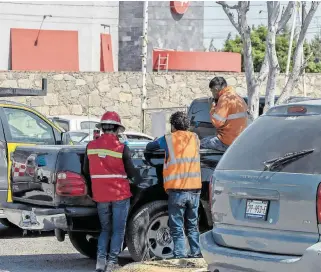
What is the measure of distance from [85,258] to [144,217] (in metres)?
1.84

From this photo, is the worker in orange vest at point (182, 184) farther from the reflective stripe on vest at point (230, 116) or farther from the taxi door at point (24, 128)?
the taxi door at point (24, 128)

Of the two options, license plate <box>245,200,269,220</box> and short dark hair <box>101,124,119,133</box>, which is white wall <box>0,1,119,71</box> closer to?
short dark hair <box>101,124,119,133</box>

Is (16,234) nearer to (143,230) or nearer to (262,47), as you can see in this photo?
(143,230)

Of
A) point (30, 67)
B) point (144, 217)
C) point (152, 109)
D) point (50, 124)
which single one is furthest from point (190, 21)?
point (144, 217)

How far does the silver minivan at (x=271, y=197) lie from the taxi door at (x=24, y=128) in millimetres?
5489

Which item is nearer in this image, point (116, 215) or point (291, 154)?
point (291, 154)

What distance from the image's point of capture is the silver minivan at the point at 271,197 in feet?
20.9

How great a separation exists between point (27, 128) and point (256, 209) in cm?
639

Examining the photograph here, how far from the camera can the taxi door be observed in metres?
12.3

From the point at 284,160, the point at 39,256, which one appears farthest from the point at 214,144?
the point at 284,160

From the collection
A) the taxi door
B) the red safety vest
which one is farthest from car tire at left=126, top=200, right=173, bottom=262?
the taxi door

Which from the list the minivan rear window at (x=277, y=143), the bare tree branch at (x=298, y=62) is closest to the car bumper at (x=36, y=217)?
the minivan rear window at (x=277, y=143)

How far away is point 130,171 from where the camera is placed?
30.0 feet

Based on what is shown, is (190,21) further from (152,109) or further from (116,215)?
(116,215)
